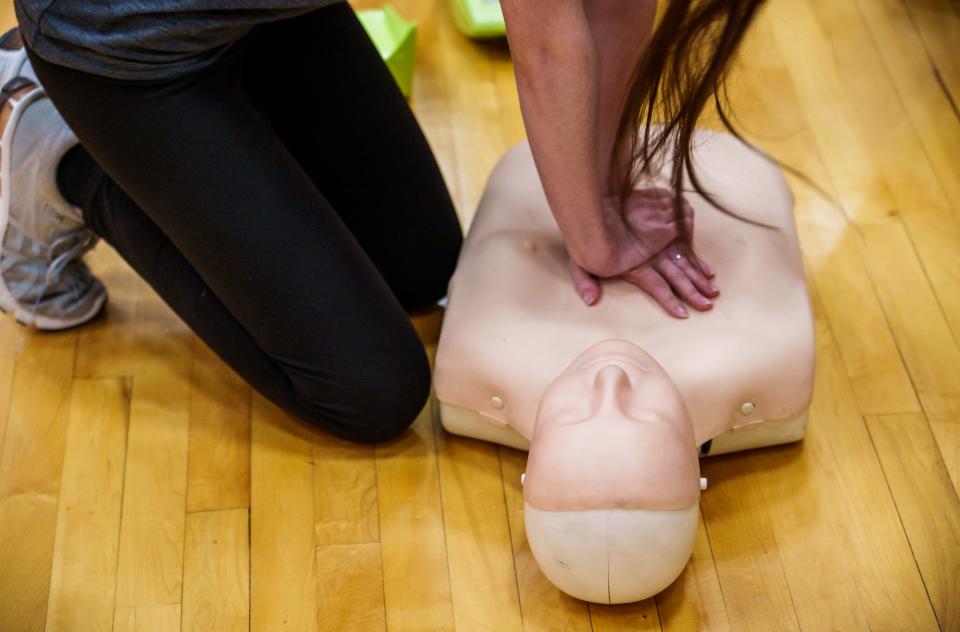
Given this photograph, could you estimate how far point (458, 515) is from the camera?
4.58 ft

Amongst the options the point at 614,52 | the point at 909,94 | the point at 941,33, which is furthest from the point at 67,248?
the point at 941,33

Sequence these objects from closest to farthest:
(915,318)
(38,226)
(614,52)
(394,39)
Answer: (614,52) → (38,226) → (915,318) → (394,39)

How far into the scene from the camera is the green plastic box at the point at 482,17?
1.99 m

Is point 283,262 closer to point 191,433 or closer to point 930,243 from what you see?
point 191,433

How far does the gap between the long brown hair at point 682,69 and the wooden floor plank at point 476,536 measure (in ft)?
1.40

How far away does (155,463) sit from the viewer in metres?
1.45

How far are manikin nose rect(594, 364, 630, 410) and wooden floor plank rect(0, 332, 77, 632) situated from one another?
2.24ft

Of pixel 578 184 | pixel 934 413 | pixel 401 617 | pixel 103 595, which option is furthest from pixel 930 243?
pixel 103 595

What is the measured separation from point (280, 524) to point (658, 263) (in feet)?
→ 1.85

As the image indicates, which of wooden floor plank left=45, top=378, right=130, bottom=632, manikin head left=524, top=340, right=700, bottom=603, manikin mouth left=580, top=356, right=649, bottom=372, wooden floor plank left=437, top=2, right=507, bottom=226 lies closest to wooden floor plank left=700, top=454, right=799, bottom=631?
manikin head left=524, top=340, right=700, bottom=603

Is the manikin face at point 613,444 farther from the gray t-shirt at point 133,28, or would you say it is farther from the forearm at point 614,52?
the gray t-shirt at point 133,28

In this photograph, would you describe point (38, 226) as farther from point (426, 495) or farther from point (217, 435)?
point (426, 495)

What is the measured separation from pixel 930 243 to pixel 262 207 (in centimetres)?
98

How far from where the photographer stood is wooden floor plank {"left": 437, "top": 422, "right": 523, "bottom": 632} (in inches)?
51.4
